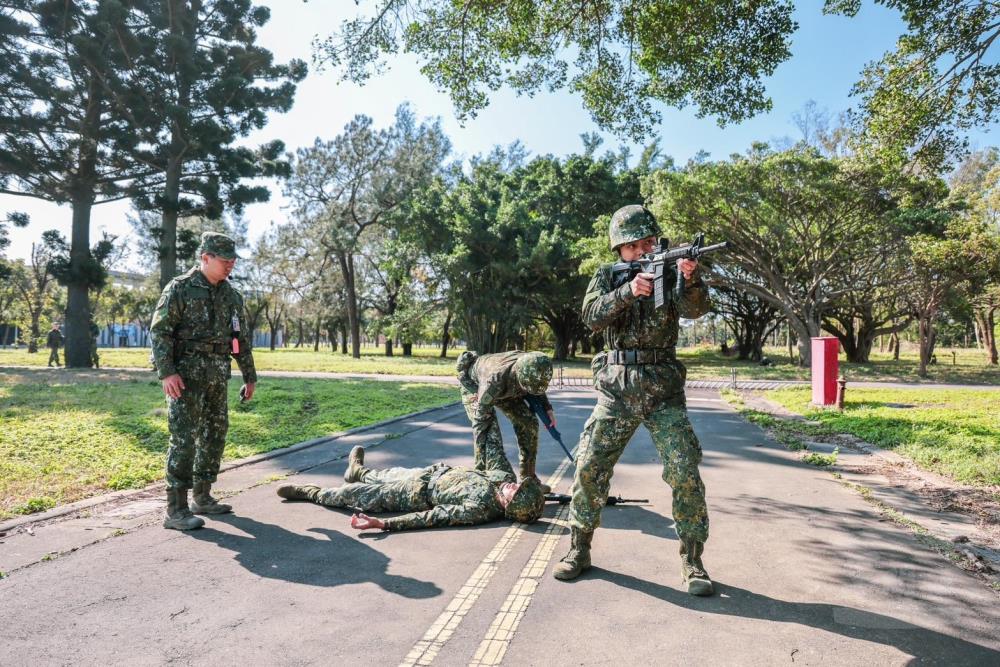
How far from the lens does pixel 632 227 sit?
3916 millimetres

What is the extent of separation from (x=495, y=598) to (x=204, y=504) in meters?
3.14

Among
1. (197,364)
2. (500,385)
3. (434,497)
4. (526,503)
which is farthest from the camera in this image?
(500,385)

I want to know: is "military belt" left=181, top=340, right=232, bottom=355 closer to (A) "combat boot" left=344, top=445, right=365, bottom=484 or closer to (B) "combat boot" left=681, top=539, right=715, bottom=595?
(A) "combat boot" left=344, top=445, right=365, bottom=484

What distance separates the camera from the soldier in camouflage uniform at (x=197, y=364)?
4.86 m

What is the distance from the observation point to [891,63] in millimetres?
9406

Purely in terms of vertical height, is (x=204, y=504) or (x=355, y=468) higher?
(x=355, y=468)

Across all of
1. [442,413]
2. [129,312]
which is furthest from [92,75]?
[129,312]

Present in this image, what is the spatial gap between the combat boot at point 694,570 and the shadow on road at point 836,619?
5cm

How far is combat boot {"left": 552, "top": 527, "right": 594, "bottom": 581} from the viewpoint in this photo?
12.1 feet

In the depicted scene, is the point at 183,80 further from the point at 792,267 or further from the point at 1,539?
the point at 792,267

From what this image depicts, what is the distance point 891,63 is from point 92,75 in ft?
69.7

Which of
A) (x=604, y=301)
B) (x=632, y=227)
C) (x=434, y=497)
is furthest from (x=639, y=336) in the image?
(x=434, y=497)

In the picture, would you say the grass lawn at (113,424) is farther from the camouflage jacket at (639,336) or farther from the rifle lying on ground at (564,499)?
the camouflage jacket at (639,336)

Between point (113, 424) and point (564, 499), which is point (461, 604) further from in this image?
point (113, 424)
